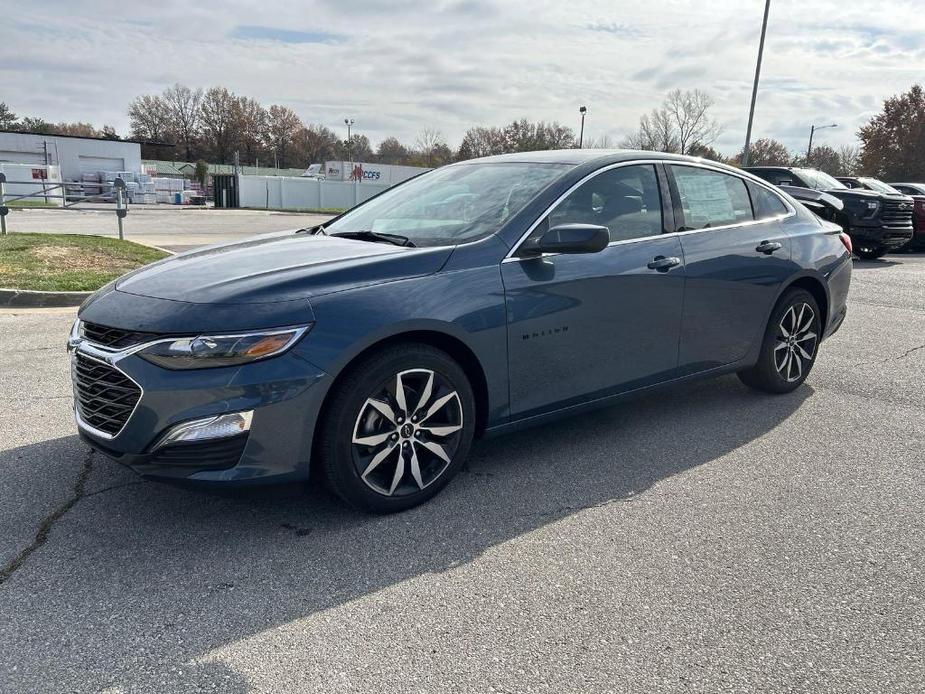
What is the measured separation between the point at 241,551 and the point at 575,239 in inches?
79.1

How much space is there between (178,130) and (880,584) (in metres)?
88.9

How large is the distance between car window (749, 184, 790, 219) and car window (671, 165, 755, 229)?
3.2 inches

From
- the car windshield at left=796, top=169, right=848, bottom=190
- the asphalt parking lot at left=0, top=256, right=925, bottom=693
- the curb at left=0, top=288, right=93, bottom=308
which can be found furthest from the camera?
the car windshield at left=796, top=169, right=848, bottom=190

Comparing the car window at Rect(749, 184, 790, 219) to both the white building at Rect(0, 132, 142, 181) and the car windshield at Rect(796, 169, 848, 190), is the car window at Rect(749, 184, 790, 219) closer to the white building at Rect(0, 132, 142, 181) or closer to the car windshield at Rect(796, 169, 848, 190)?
the car windshield at Rect(796, 169, 848, 190)

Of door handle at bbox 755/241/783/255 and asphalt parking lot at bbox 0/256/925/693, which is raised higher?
door handle at bbox 755/241/783/255

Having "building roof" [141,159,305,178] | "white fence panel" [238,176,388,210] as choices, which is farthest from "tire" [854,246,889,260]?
"building roof" [141,159,305,178]

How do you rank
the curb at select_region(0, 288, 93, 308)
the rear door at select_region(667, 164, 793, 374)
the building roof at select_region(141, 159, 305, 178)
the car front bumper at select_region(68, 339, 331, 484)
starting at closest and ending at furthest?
1. the car front bumper at select_region(68, 339, 331, 484)
2. the rear door at select_region(667, 164, 793, 374)
3. the curb at select_region(0, 288, 93, 308)
4. the building roof at select_region(141, 159, 305, 178)

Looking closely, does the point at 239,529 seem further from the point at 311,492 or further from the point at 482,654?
the point at 482,654

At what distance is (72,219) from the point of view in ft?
75.6

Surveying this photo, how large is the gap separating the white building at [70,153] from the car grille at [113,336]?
58.9 m

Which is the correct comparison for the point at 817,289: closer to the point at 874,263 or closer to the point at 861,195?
the point at 861,195

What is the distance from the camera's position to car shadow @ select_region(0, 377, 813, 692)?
2.39 m

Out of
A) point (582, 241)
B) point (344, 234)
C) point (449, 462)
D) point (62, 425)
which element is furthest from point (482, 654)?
point (62, 425)

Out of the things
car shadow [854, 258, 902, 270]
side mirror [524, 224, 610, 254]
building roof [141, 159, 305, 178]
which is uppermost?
building roof [141, 159, 305, 178]
